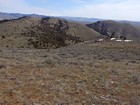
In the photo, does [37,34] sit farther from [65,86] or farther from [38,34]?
[65,86]

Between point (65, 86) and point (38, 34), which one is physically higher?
point (65, 86)

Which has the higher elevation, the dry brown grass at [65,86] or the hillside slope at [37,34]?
the dry brown grass at [65,86]

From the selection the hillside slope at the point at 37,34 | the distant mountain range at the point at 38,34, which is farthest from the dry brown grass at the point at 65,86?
the hillside slope at the point at 37,34

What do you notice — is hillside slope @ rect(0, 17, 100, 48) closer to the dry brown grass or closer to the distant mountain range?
the distant mountain range

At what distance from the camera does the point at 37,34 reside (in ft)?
276

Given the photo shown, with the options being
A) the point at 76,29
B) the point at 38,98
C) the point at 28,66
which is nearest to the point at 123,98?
the point at 38,98

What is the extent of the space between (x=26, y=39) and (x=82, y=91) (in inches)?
2246

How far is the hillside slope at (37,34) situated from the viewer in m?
64.6

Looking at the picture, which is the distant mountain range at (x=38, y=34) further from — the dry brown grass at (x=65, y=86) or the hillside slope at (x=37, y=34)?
the dry brown grass at (x=65, y=86)

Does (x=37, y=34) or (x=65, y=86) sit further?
(x=37, y=34)

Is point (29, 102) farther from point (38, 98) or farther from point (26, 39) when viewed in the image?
point (26, 39)

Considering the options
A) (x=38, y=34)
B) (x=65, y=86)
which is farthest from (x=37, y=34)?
(x=65, y=86)

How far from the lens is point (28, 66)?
18.1 metres

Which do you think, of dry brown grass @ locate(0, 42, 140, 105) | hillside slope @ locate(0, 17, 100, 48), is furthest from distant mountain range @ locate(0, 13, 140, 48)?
dry brown grass @ locate(0, 42, 140, 105)
